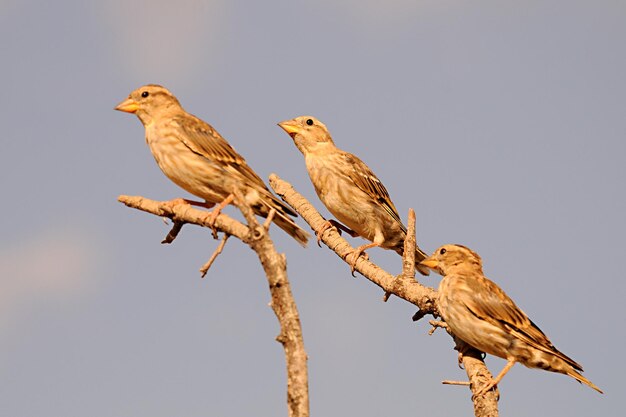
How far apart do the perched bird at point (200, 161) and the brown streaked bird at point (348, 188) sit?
3.18 meters

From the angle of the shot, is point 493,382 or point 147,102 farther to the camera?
point 147,102

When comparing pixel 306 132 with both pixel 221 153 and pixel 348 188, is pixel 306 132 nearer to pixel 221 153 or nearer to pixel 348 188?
pixel 348 188

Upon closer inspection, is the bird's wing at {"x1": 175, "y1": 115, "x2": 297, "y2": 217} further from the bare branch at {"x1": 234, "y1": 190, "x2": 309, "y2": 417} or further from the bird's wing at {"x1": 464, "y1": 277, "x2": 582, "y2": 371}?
the bare branch at {"x1": 234, "y1": 190, "x2": 309, "y2": 417}

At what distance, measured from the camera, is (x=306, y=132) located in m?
13.0

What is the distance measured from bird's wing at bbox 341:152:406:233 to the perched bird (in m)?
3.48

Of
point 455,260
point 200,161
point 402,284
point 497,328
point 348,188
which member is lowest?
point 497,328

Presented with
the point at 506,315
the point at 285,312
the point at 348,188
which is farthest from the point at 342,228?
the point at 285,312

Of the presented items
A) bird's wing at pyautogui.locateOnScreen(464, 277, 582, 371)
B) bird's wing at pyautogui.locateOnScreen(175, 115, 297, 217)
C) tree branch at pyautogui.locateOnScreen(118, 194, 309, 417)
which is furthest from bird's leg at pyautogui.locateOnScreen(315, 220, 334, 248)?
tree branch at pyautogui.locateOnScreen(118, 194, 309, 417)

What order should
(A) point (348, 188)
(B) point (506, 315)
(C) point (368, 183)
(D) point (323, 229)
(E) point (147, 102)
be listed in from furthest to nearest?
(C) point (368, 183), (A) point (348, 188), (D) point (323, 229), (E) point (147, 102), (B) point (506, 315)

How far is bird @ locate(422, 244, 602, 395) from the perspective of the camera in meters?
9.07

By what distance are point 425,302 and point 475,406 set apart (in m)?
1.57

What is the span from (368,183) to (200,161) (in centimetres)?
435

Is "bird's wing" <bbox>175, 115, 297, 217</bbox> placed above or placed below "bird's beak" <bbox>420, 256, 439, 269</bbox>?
below

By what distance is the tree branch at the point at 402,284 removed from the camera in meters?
8.20
